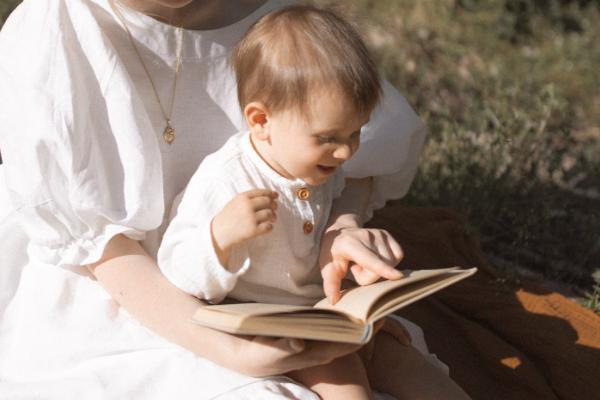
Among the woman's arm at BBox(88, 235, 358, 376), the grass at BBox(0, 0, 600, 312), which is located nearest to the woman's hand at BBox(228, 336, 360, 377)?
the woman's arm at BBox(88, 235, 358, 376)

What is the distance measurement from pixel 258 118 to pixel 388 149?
0.66m

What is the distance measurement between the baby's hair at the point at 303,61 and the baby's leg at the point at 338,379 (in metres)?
0.57

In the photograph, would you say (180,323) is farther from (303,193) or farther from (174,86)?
(174,86)

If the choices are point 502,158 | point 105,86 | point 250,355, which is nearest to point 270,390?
point 250,355

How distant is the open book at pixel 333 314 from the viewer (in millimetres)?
1932

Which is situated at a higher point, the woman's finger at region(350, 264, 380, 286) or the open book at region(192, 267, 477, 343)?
the open book at region(192, 267, 477, 343)

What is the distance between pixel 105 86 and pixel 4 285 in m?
0.59

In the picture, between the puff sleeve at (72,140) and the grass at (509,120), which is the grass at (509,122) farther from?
the puff sleeve at (72,140)

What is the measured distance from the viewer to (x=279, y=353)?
2.13m

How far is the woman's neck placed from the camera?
2.49 meters

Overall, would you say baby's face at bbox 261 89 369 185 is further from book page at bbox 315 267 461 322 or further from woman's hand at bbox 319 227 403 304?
book page at bbox 315 267 461 322

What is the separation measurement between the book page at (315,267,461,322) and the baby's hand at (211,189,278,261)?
Result: 0.21 meters

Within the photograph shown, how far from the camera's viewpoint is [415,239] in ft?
12.4

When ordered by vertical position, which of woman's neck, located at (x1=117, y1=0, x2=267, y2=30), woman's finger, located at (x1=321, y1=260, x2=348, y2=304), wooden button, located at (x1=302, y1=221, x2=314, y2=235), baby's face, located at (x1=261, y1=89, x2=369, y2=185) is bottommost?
woman's finger, located at (x1=321, y1=260, x2=348, y2=304)
